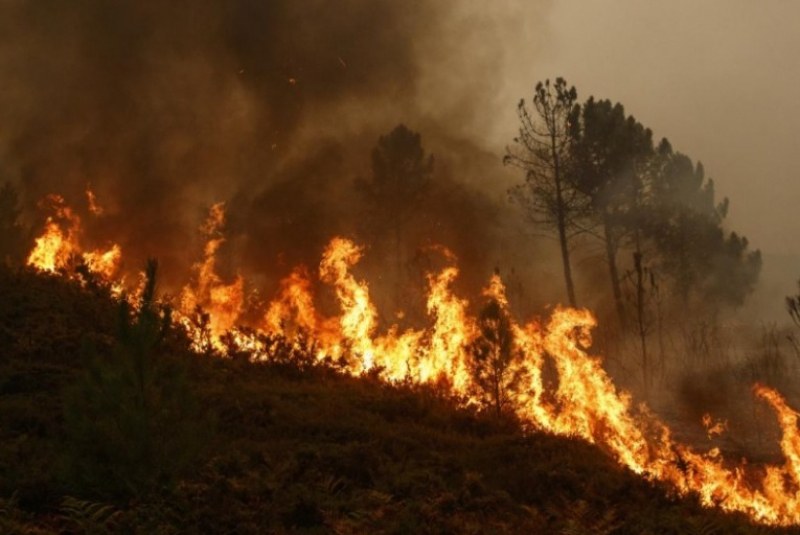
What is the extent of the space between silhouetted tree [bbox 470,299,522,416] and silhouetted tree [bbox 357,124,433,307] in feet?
56.3

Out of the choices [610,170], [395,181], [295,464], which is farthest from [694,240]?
[295,464]

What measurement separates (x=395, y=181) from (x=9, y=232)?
57.6ft

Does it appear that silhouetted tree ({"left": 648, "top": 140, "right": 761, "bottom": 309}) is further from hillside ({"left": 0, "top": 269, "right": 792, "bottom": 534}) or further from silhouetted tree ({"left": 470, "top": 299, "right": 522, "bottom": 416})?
hillside ({"left": 0, "top": 269, "right": 792, "bottom": 534})

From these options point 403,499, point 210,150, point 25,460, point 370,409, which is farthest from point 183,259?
point 403,499

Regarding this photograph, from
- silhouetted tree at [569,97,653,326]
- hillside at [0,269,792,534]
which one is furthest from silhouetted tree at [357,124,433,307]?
hillside at [0,269,792,534]

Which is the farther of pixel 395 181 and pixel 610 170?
pixel 395 181

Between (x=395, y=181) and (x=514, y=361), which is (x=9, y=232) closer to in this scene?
(x=514, y=361)

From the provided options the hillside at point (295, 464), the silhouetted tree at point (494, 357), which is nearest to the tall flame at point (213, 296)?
the hillside at point (295, 464)

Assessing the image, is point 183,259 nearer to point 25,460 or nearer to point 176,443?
point 25,460

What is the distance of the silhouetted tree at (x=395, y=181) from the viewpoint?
32.2m

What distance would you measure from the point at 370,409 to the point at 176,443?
6.88m

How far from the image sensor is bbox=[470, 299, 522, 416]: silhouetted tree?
14414mm

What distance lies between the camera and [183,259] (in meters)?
26.0

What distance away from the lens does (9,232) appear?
20.6m
